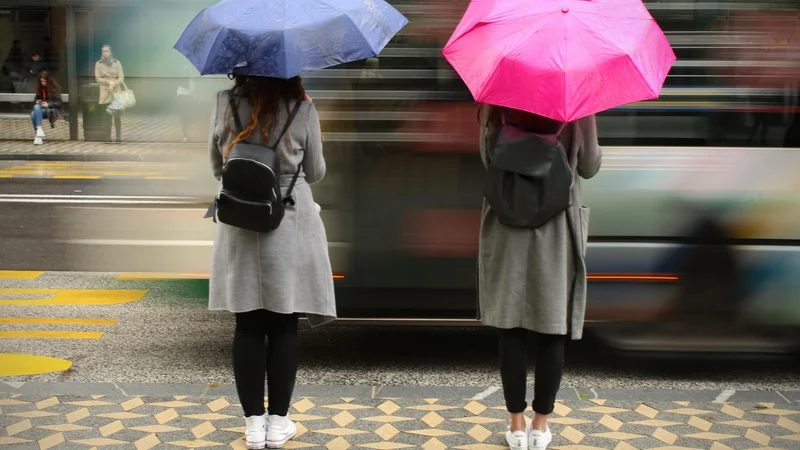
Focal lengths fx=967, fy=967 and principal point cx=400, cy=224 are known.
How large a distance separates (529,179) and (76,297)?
15.4 ft

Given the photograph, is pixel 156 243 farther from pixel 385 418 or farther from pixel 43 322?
pixel 385 418

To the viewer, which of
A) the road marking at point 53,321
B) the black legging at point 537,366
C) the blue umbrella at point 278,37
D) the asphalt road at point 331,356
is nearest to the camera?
the blue umbrella at point 278,37

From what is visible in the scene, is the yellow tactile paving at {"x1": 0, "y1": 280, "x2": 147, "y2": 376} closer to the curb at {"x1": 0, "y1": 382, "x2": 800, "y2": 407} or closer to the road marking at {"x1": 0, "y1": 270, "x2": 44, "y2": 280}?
the road marking at {"x1": 0, "y1": 270, "x2": 44, "y2": 280}

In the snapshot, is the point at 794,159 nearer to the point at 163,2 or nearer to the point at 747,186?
the point at 747,186

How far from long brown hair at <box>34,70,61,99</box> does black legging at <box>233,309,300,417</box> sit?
659 inches

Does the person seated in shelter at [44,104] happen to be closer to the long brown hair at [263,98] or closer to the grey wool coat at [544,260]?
the long brown hair at [263,98]

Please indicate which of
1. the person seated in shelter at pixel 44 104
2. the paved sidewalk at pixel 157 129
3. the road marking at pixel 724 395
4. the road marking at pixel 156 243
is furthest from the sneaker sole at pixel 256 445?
the person seated in shelter at pixel 44 104

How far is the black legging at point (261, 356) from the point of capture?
390 centimetres

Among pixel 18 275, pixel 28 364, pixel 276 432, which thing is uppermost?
pixel 276 432

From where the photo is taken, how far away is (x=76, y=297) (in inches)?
286

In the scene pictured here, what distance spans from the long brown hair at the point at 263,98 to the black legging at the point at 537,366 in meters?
1.25

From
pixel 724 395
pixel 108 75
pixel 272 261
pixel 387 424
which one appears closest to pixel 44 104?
pixel 108 75

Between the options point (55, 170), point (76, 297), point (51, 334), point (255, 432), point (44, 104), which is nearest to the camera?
point (255, 432)

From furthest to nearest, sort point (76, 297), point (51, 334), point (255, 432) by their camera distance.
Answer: point (76, 297), point (51, 334), point (255, 432)
